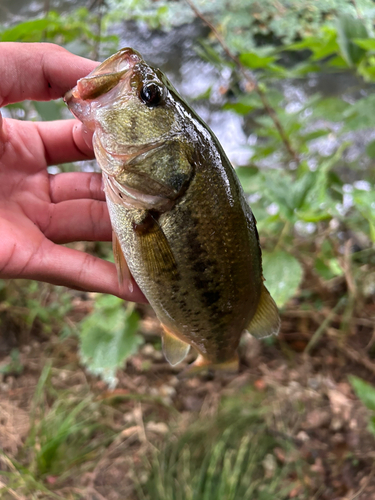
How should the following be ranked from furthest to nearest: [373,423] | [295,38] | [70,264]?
[295,38] < [373,423] < [70,264]

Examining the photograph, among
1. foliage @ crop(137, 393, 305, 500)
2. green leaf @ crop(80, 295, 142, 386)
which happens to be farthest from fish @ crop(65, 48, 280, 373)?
foliage @ crop(137, 393, 305, 500)

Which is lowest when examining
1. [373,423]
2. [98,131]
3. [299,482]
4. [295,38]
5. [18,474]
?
[299,482]

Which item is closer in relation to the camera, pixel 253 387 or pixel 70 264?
pixel 70 264

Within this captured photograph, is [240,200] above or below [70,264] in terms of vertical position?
above

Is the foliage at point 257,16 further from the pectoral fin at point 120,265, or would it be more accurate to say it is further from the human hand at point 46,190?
the pectoral fin at point 120,265

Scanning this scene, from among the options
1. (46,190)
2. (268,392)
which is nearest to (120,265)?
(46,190)

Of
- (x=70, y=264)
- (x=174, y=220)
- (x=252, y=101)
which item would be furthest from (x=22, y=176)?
(x=252, y=101)

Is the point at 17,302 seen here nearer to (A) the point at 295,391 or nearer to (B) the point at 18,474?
(B) the point at 18,474

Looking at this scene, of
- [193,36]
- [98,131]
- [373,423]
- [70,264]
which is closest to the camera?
[98,131]

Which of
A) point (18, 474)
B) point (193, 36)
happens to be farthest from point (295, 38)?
point (18, 474)
